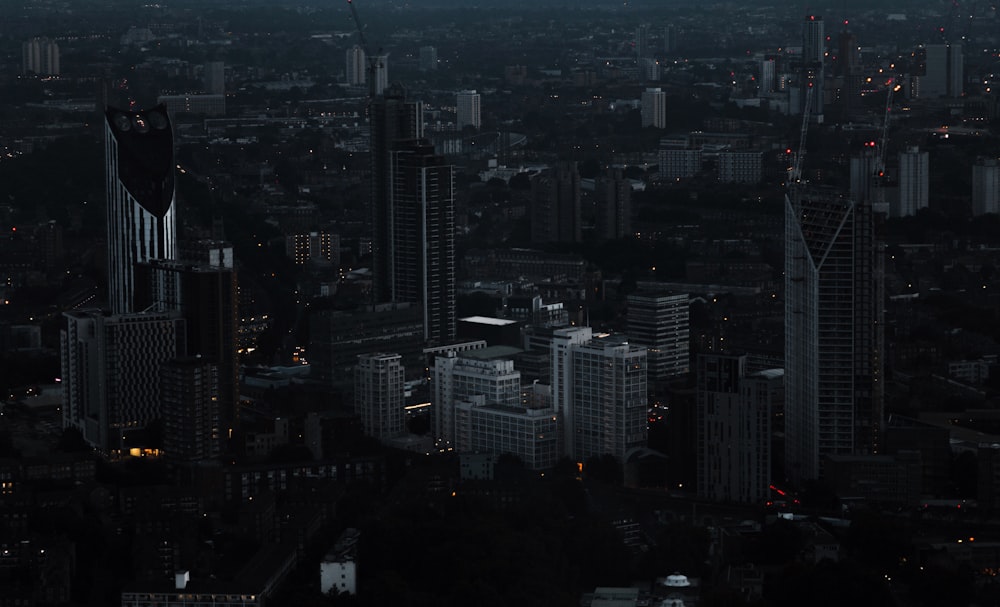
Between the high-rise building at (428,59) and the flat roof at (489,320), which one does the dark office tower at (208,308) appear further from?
the high-rise building at (428,59)

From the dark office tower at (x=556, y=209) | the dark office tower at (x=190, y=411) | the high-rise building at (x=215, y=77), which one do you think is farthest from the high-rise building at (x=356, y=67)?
the dark office tower at (x=190, y=411)

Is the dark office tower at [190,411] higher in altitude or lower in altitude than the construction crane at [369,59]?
lower

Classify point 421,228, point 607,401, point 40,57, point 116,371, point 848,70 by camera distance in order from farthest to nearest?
point 848,70, point 40,57, point 421,228, point 116,371, point 607,401

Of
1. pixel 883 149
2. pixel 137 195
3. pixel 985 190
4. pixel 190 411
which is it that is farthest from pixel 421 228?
pixel 985 190

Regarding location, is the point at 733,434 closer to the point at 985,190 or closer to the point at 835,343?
the point at 835,343

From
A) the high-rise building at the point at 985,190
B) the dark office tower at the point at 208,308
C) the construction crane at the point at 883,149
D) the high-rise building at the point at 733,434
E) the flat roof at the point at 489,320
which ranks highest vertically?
the construction crane at the point at 883,149

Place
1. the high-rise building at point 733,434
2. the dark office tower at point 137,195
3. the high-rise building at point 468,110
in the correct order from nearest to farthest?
1. the high-rise building at point 733,434
2. the dark office tower at point 137,195
3. the high-rise building at point 468,110
